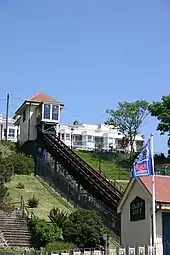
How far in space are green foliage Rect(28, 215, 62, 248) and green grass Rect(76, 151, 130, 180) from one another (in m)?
28.8

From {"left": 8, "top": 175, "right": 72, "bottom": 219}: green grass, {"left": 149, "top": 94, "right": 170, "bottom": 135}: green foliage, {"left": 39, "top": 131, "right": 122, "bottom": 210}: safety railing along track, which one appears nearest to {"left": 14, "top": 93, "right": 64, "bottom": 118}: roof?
{"left": 39, "top": 131, "right": 122, "bottom": 210}: safety railing along track

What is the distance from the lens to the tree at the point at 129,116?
85.8m

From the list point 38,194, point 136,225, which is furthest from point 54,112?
point 136,225

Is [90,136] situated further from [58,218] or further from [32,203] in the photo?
[58,218]

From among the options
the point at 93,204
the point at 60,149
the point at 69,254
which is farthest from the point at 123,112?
the point at 69,254

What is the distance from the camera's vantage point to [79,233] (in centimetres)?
3559

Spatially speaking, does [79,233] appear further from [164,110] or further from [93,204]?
[164,110]

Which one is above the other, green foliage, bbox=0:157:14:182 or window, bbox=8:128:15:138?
window, bbox=8:128:15:138

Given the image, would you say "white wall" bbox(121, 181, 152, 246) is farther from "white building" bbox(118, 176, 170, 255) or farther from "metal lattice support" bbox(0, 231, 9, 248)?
"metal lattice support" bbox(0, 231, 9, 248)

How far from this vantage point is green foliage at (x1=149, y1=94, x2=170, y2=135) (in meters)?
74.9

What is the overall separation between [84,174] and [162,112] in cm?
2311

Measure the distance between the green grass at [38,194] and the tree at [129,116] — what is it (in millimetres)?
30915

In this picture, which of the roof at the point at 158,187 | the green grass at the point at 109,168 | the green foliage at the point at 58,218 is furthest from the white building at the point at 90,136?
the roof at the point at 158,187

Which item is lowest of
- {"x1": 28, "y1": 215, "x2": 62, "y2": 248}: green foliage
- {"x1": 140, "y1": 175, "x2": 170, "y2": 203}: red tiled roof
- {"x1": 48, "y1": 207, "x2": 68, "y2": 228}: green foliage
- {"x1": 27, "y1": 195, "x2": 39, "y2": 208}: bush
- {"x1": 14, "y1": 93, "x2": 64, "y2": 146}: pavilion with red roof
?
{"x1": 28, "y1": 215, "x2": 62, "y2": 248}: green foliage
